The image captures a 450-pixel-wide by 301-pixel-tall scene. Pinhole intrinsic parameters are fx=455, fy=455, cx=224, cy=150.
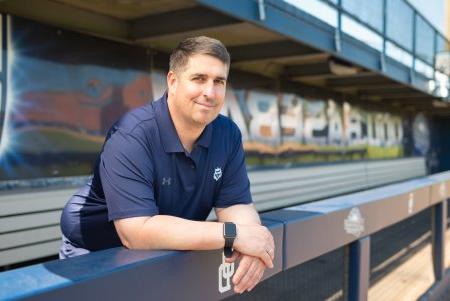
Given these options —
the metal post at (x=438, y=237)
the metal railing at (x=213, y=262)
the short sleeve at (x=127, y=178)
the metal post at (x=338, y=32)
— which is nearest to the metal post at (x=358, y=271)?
the metal railing at (x=213, y=262)

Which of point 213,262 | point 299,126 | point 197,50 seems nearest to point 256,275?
point 213,262

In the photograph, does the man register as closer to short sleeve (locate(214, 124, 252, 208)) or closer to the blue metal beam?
short sleeve (locate(214, 124, 252, 208))

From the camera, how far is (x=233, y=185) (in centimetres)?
212

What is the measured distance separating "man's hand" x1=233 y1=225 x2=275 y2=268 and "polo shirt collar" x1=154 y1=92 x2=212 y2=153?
0.45 m

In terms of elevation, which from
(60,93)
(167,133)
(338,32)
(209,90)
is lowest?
(167,133)

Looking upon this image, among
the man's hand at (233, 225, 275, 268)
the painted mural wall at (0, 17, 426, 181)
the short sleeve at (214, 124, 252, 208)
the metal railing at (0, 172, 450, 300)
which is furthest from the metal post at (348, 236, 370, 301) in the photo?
the painted mural wall at (0, 17, 426, 181)

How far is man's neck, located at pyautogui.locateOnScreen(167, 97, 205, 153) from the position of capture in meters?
1.97

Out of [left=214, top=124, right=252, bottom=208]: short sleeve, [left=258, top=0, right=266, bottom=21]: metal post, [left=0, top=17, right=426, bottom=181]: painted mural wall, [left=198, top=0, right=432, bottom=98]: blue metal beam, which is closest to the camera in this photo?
[left=214, top=124, right=252, bottom=208]: short sleeve

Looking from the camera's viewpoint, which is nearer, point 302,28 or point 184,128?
point 184,128

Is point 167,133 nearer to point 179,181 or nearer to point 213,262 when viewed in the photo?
point 179,181

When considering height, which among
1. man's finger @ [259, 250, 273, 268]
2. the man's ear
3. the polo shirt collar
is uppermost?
the man's ear

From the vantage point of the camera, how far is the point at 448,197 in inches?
164

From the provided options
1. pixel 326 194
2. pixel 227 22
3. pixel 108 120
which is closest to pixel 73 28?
pixel 108 120

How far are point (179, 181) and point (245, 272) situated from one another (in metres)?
0.48
